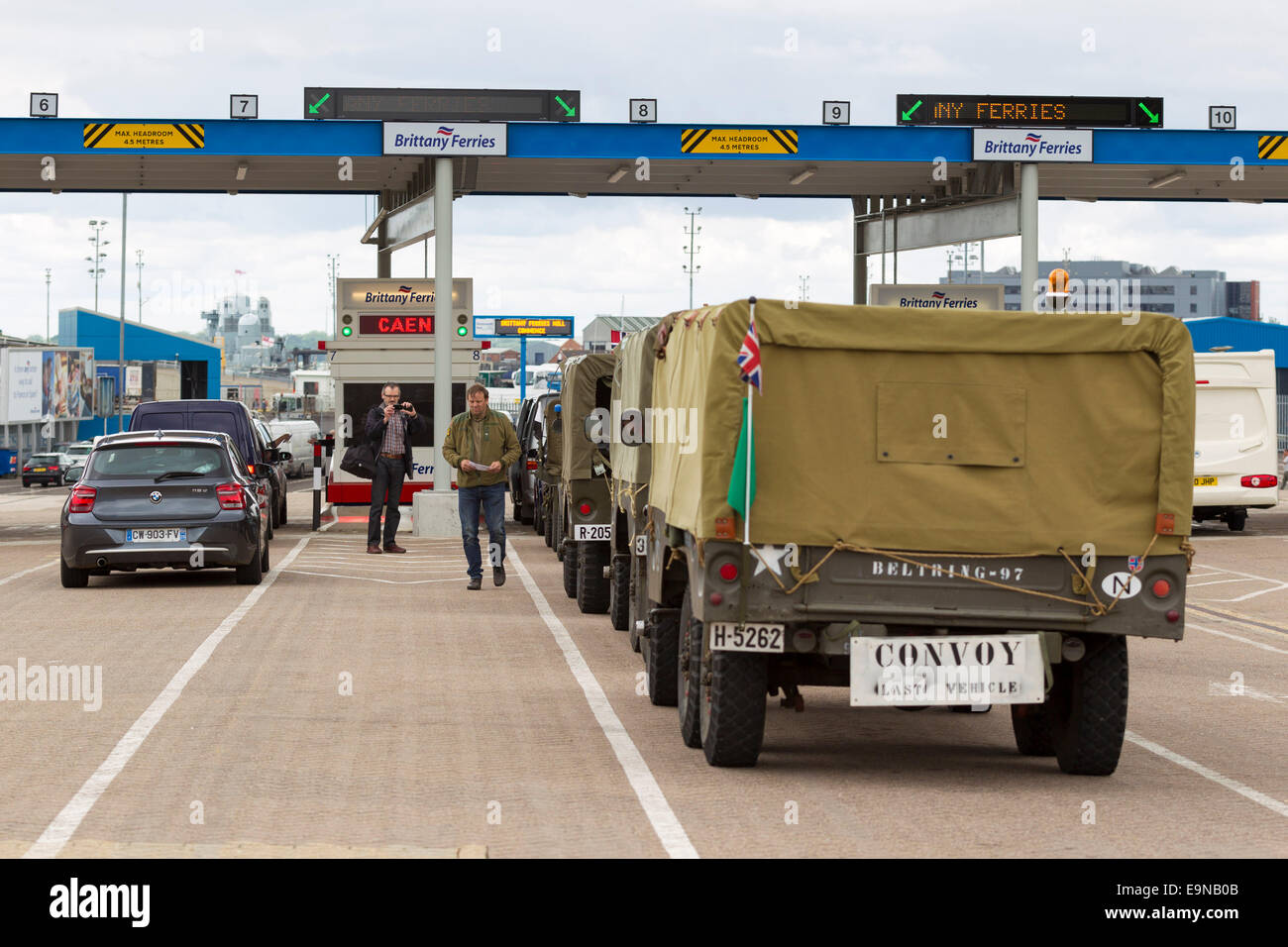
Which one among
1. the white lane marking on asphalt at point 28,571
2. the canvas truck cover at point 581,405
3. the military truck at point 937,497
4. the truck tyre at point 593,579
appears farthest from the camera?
the white lane marking on asphalt at point 28,571

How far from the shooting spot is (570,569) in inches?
666

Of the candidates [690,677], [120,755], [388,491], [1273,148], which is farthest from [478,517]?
[1273,148]

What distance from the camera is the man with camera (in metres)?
21.7

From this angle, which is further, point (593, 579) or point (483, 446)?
point (483, 446)

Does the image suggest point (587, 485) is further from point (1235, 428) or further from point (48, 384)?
point (48, 384)

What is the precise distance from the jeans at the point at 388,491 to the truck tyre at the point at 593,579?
257 inches

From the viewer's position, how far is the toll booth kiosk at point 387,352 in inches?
1041

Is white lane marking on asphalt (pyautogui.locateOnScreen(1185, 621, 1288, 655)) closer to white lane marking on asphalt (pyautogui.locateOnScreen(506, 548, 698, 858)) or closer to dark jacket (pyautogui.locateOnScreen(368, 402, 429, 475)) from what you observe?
white lane marking on asphalt (pyautogui.locateOnScreen(506, 548, 698, 858))

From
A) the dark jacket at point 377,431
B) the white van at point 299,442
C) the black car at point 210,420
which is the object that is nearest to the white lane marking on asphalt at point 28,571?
the black car at point 210,420

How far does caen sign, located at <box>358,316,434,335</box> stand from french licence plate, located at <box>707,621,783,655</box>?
19.3m

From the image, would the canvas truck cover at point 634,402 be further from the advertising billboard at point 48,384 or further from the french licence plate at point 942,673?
the advertising billboard at point 48,384

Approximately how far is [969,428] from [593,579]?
7.51 meters

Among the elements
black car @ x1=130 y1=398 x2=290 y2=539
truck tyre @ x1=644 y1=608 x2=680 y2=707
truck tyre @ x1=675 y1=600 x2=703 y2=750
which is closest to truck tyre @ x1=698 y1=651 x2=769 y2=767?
truck tyre @ x1=675 y1=600 x2=703 y2=750

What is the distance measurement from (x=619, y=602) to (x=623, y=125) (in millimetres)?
12612
